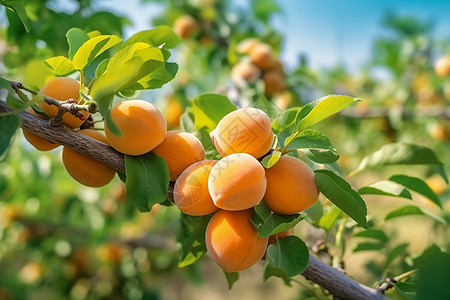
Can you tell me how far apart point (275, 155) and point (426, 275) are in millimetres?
220

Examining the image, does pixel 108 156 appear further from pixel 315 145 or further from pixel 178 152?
pixel 315 145

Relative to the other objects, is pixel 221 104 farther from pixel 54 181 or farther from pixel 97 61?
pixel 54 181

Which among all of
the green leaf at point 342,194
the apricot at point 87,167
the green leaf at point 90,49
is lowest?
the apricot at point 87,167

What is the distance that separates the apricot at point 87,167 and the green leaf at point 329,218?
35 centimetres

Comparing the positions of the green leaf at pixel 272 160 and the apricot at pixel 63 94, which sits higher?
the green leaf at pixel 272 160

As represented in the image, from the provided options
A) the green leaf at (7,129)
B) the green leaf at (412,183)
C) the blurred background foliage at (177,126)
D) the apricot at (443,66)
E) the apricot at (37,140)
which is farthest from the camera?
the apricot at (443,66)

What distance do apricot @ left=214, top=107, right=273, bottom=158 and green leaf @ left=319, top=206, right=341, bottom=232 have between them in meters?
0.20

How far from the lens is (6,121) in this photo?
44cm

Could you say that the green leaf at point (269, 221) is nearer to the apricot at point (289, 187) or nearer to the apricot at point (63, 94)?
the apricot at point (289, 187)

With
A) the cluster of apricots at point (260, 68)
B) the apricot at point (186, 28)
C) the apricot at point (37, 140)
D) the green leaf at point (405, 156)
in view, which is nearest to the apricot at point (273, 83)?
the cluster of apricots at point (260, 68)

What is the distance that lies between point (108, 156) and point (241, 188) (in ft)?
0.60

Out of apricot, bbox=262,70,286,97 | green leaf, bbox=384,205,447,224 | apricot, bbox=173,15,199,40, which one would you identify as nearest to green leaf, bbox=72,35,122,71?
green leaf, bbox=384,205,447,224

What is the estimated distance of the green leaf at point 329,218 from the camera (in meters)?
0.65

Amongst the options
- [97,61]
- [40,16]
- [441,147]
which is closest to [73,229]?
[40,16]
